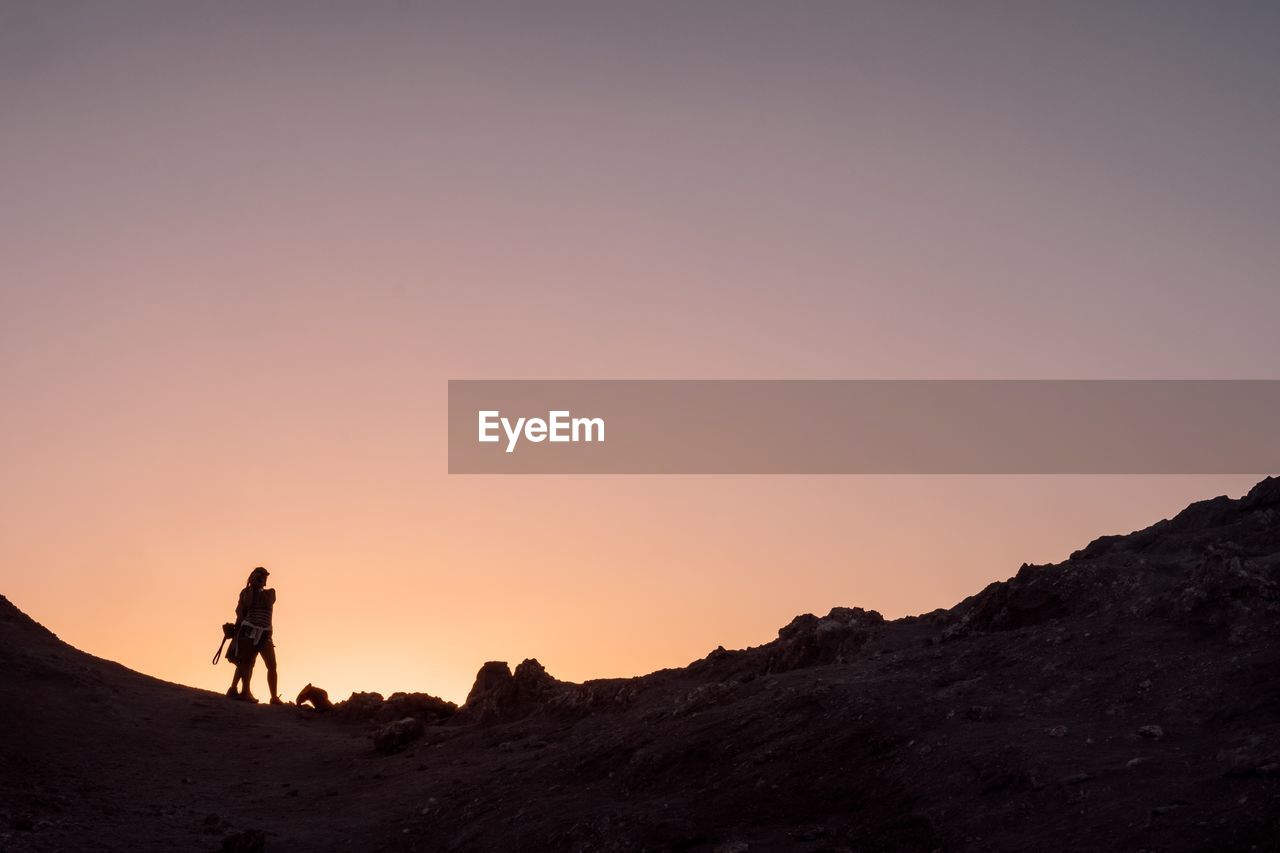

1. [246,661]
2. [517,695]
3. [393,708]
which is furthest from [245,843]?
[246,661]

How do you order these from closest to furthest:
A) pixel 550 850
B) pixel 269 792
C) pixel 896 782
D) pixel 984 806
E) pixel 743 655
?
1. pixel 984 806
2. pixel 896 782
3. pixel 550 850
4. pixel 269 792
5. pixel 743 655

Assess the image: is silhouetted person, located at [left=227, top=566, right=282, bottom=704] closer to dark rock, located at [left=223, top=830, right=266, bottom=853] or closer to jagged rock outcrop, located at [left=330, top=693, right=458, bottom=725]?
jagged rock outcrop, located at [left=330, top=693, right=458, bottom=725]

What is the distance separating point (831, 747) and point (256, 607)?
714 inches

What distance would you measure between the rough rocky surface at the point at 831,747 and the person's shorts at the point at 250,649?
468 centimetres

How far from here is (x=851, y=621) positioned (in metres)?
19.3

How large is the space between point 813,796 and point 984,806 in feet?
6.79

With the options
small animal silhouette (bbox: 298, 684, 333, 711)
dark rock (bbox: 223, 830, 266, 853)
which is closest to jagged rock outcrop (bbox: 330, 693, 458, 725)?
small animal silhouette (bbox: 298, 684, 333, 711)

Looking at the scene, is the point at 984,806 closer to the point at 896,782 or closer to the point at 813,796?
the point at 896,782

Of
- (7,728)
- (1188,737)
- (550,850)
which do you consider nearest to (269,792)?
(7,728)

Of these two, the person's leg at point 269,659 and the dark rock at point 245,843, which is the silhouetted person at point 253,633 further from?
the dark rock at point 245,843

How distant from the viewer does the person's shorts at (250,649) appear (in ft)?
89.8

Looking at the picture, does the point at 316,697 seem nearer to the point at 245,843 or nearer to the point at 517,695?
the point at 517,695

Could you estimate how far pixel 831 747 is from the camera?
13727 millimetres

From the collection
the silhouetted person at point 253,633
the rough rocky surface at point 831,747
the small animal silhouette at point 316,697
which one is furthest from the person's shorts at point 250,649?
the rough rocky surface at point 831,747
